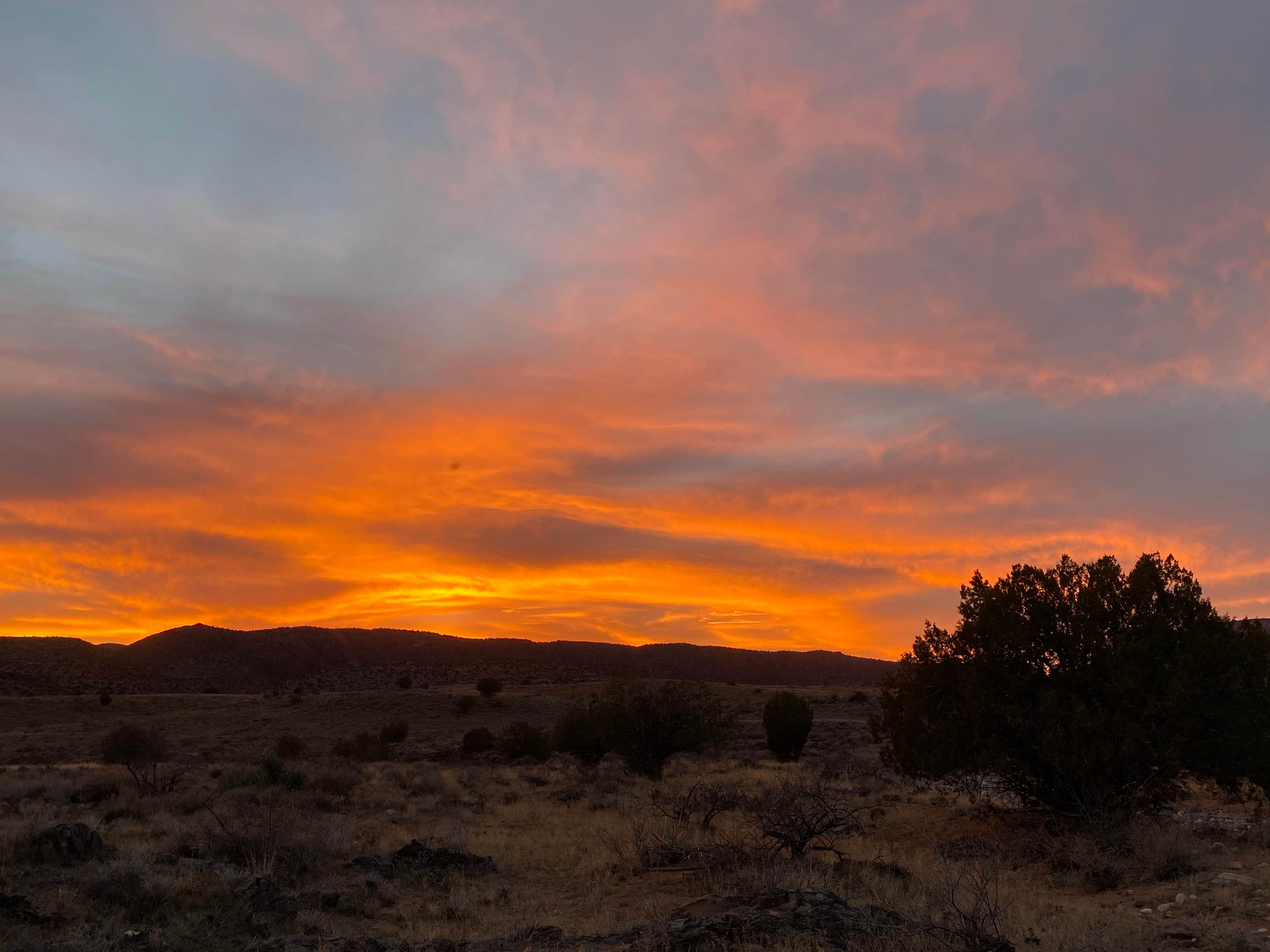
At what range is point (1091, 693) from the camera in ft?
Result: 53.9

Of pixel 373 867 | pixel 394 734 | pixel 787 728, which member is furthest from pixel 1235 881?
pixel 394 734

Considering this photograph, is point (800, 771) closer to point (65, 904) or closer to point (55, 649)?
point (65, 904)

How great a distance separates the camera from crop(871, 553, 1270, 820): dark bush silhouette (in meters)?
15.3

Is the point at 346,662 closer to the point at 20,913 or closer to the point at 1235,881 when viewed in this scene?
the point at 20,913

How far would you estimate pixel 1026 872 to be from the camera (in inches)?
554

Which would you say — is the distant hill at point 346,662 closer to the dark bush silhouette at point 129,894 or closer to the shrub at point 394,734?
the shrub at point 394,734

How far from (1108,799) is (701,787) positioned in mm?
8944

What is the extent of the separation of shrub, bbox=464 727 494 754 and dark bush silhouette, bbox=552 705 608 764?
8.67 metres

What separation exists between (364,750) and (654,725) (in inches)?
754

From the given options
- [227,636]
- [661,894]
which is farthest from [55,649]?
[661,894]

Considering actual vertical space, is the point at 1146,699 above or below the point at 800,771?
above

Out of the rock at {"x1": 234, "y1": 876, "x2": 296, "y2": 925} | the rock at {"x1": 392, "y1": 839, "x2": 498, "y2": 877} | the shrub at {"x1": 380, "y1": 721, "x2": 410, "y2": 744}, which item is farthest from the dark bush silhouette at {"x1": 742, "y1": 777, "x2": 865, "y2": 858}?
the shrub at {"x1": 380, "y1": 721, "x2": 410, "y2": 744}

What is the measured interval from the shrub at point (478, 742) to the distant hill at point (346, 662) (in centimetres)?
4647

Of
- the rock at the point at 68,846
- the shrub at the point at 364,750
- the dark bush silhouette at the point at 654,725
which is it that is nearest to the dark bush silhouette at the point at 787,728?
the dark bush silhouette at the point at 654,725
